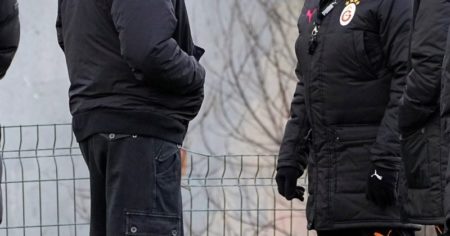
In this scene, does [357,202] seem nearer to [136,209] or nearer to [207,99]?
[136,209]

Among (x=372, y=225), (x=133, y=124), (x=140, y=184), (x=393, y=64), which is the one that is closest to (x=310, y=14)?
(x=393, y=64)

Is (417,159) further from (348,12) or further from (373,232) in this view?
(348,12)

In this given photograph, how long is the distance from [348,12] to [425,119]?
26.0 inches

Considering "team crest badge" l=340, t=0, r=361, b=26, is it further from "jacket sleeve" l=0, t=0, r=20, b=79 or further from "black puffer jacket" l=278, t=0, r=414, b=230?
"jacket sleeve" l=0, t=0, r=20, b=79

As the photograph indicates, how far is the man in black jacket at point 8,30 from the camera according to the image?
421cm

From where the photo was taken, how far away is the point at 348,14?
506 cm

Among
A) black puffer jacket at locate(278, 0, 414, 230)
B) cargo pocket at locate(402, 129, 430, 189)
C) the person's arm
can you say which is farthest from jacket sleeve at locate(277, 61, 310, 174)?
cargo pocket at locate(402, 129, 430, 189)

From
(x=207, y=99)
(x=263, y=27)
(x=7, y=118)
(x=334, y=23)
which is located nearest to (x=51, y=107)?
(x=7, y=118)

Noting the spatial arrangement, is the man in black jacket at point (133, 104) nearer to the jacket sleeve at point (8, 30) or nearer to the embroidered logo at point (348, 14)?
the jacket sleeve at point (8, 30)

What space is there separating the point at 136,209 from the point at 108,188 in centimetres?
17

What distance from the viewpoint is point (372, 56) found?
5016mm

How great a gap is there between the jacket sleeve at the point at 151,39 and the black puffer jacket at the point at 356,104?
0.93 m

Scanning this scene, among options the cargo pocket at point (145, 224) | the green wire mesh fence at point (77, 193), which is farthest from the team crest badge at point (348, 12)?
the green wire mesh fence at point (77, 193)

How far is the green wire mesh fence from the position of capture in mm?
7508
